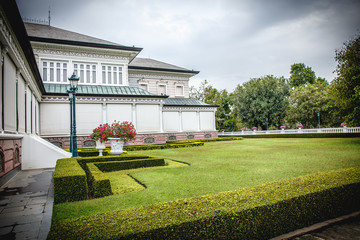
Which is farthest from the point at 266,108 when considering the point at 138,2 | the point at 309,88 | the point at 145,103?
the point at 138,2

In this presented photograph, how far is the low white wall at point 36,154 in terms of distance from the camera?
40.4ft

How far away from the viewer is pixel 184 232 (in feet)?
10.3

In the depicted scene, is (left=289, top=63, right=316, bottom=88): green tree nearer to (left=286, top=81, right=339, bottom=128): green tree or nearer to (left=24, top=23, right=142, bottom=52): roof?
(left=286, top=81, right=339, bottom=128): green tree

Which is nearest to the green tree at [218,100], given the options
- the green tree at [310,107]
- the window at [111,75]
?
the green tree at [310,107]

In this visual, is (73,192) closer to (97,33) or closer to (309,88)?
(97,33)

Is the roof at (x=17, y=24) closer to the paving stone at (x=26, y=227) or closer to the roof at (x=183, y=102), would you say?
the paving stone at (x=26, y=227)

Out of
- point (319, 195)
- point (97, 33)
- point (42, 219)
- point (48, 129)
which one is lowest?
point (42, 219)

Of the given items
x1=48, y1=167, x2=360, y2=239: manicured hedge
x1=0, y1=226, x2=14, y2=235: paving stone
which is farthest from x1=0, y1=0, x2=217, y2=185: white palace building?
x1=48, y1=167, x2=360, y2=239: manicured hedge

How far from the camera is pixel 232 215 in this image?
3.52m

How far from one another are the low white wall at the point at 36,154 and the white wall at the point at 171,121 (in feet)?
59.4

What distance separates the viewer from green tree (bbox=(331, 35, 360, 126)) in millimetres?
17031

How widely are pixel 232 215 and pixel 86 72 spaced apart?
26.8 m

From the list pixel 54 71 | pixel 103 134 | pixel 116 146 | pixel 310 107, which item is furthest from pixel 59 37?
pixel 310 107

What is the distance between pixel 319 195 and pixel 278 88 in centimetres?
4618
